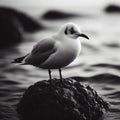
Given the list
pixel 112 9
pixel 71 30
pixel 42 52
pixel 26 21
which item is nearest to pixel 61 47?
pixel 71 30

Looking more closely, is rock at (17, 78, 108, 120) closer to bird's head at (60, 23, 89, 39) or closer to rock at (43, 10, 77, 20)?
bird's head at (60, 23, 89, 39)

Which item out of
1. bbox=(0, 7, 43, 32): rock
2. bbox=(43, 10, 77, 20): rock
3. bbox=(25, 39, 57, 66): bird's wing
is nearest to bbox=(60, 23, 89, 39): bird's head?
bbox=(25, 39, 57, 66): bird's wing

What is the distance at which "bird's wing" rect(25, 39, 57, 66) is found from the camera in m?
5.56

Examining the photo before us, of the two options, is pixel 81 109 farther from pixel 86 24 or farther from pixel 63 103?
pixel 86 24

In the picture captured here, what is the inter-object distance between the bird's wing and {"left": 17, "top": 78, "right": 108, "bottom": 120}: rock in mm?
373

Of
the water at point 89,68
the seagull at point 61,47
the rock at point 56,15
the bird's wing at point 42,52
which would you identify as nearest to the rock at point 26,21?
the water at point 89,68

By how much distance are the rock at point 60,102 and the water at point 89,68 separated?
1.07 ft

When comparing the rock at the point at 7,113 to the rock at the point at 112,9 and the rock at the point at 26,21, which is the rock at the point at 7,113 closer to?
the rock at the point at 26,21

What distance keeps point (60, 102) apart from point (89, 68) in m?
2.94

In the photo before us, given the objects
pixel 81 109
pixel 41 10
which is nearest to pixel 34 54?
pixel 81 109

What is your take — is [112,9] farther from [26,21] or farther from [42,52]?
[42,52]

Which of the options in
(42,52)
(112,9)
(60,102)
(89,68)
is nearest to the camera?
(42,52)

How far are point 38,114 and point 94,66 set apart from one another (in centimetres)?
302

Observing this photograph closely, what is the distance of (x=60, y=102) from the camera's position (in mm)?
5812
